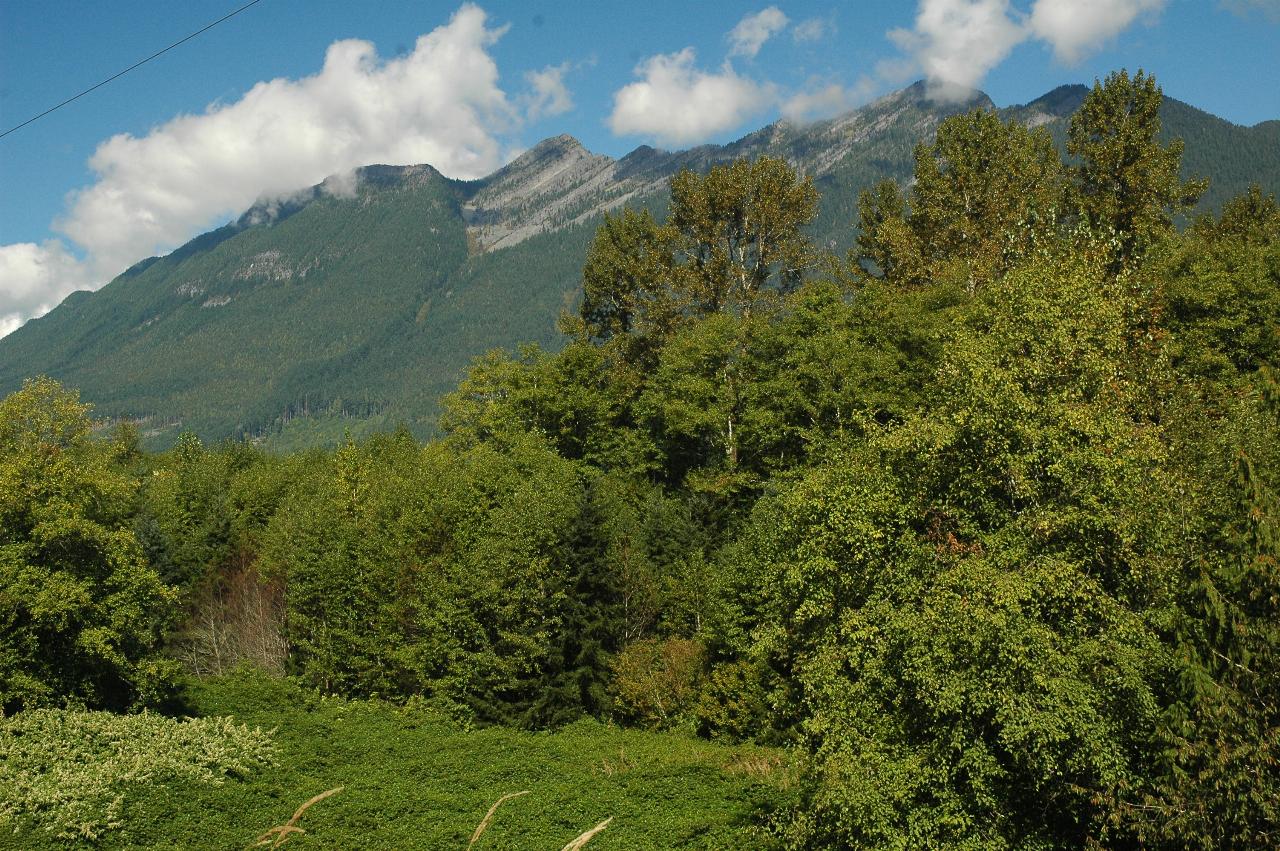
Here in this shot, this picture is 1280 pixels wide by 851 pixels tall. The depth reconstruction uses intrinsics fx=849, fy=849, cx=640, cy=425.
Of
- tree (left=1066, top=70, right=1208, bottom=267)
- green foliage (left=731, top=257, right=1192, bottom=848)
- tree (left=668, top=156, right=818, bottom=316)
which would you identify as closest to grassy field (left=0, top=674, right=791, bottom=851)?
green foliage (left=731, top=257, right=1192, bottom=848)

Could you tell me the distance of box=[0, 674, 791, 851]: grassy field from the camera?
19922mm

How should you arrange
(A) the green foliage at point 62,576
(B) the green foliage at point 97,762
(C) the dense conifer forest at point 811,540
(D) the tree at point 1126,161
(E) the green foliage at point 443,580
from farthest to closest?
1. (D) the tree at point 1126,161
2. (E) the green foliage at point 443,580
3. (A) the green foliage at point 62,576
4. (B) the green foliage at point 97,762
5. (C) the dense conifer forest at point 811,540

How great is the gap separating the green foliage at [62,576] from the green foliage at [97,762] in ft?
7.04

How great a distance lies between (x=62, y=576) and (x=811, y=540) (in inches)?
1034

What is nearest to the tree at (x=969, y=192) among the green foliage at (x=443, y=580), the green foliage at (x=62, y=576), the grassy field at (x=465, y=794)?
the green foliage at (x=443, y=580)

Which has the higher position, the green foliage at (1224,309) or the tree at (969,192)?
the tree at (969,192)

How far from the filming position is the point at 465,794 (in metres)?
24.0

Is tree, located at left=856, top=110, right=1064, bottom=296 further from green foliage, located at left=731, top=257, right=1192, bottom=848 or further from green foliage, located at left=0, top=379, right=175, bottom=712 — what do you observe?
green foliage, located at left=0, top=379, right=175, bottom=712

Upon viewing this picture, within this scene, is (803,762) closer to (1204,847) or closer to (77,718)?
(1204,847)

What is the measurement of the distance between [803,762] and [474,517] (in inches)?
1006

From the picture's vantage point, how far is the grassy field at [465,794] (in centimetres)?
1992

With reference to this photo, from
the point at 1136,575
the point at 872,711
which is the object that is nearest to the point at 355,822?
the point at 872,711

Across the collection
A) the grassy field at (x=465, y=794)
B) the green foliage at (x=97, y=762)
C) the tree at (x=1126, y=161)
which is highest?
the tree at (x=1126, y=161)

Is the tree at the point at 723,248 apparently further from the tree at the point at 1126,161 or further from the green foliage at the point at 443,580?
the tree at the point at 1126,161
